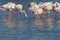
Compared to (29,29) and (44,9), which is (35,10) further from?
(29,29)

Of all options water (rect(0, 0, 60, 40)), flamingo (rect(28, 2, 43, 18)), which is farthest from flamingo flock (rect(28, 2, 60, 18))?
water (rect(0, 0, 60, 40))

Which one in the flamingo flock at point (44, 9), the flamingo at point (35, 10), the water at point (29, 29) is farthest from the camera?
the flamingo flock at point (44, 9)

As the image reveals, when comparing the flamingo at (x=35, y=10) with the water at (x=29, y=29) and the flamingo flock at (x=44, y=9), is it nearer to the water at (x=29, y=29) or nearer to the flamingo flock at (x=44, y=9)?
the flamingo flock at (x=44, y=9)

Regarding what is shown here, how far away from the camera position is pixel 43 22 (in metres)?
13.6

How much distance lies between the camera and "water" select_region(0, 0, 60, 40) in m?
10.9

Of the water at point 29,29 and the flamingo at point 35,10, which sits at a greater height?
the flamingo at point 35,10

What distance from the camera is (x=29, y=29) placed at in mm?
12156

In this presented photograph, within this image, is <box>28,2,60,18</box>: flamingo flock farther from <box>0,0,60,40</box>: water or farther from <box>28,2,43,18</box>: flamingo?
<box>0,0,60,40</box>: water

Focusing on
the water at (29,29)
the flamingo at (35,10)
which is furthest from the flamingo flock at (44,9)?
the water at (29,29)

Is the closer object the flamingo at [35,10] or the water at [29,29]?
the water at [29,29]

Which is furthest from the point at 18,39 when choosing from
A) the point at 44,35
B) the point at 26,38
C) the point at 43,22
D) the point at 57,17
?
the point at 57,17

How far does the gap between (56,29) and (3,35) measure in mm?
1987

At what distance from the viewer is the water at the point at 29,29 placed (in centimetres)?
1093

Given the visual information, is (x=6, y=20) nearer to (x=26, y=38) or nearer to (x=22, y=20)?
(x=22, y=20)
